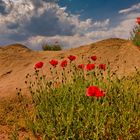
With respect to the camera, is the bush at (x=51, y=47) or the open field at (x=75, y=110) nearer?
the open field at (x=75, y=110)

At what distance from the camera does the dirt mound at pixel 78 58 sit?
11.2m

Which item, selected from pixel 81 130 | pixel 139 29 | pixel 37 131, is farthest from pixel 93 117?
pixel 139 29

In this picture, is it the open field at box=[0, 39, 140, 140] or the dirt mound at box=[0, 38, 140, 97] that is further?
the dirt mound at box=[0, 38, 140, 97]

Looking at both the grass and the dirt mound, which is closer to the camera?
the grass

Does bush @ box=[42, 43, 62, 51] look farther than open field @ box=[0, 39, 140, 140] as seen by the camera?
Yes

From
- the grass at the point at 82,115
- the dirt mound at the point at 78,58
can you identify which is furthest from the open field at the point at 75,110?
the dirt mound at the point at 78,58

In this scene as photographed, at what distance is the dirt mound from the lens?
11237mm

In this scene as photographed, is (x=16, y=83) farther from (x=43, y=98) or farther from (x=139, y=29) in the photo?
(x=139, y=29)

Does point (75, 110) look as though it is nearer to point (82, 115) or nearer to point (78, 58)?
point (82, 115)

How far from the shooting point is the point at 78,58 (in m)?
12.2

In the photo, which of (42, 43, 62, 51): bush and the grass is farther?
(42, 43, 62, 51): bush

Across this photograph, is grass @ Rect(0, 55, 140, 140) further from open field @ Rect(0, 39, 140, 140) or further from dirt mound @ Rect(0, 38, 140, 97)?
dirt mound @ Rect(0, 38, 140, 97)

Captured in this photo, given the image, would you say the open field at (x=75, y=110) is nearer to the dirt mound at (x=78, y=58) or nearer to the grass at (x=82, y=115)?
the grass at (x=82, y=115)

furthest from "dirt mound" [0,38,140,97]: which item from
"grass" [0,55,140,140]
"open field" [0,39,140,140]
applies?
"grass" [0,55,140,140]
